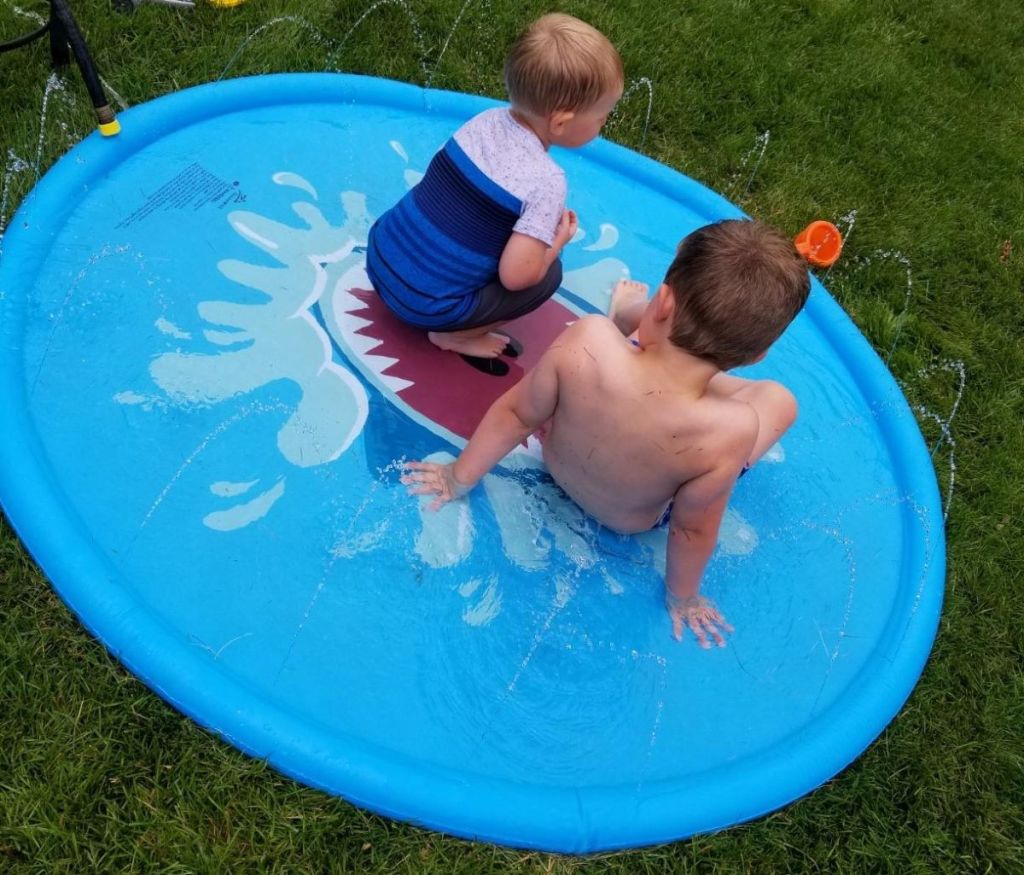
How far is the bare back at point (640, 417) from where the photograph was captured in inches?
74.7

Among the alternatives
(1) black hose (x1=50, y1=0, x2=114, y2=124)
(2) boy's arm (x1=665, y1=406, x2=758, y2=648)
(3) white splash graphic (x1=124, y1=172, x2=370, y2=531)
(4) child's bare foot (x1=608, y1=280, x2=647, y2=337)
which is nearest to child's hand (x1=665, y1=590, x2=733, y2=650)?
(2) boy's arm (x1=665, y1=406, x2=758, y2=648)

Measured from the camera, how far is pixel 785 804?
7.14 feet

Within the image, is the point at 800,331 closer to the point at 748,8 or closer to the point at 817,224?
the point at 817,224

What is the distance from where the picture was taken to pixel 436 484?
243cm

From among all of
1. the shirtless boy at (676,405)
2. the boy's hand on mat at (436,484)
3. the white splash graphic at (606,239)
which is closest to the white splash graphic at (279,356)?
the boy's hand on mat at (436,484)

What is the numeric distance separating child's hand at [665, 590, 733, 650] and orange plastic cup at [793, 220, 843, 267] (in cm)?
173

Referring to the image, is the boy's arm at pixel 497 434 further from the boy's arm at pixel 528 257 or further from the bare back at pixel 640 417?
the boy's arm at pixel 528 257

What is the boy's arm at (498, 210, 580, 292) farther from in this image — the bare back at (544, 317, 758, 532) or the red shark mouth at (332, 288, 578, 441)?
the bare back at (544, 317, 758, 532)

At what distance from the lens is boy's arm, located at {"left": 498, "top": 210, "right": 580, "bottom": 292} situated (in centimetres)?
237

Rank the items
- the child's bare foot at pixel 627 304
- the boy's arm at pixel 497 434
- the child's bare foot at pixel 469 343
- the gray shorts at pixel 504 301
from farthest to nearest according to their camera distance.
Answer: the child's bare foot at pixel 627 304, the child's bare foot at pixel 469 343, the gray shorts at pixel 504 301, the boy's arm at pixel 497 434

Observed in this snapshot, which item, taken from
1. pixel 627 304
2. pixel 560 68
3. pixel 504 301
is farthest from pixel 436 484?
pixel 560 68

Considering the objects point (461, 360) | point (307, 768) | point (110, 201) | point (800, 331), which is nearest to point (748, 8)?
point (800, 331)

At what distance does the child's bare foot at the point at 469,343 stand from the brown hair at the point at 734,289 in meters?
0.99

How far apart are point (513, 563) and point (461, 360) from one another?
686 mm
